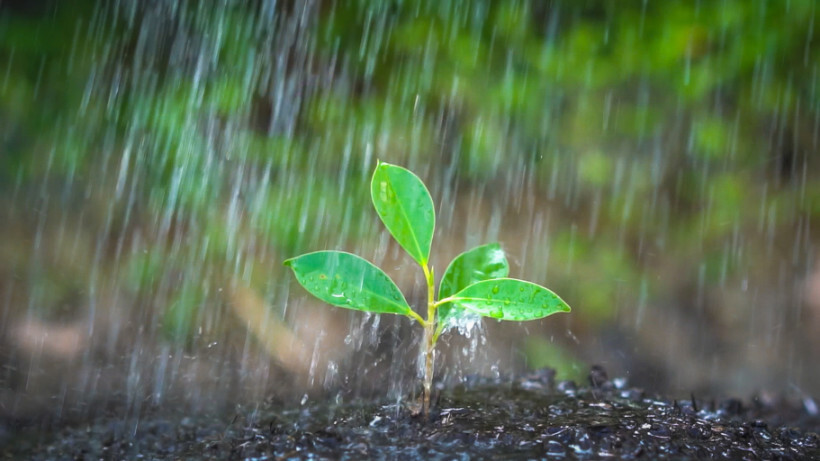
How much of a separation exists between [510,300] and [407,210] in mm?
151

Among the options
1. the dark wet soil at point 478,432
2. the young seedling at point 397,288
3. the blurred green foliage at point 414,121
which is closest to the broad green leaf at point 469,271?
the young seedling at point 397,288

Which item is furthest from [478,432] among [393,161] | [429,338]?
[393,161]

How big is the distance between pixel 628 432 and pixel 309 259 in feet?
1.28

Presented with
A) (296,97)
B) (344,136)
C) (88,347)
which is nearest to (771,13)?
(344,136)

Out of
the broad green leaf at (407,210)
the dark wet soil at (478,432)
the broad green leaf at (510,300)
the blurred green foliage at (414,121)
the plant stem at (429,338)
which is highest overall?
the blurred green foliage at (414,121)

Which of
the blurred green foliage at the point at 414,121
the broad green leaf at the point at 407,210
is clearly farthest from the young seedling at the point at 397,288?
the blurred green foliage at the point at 414,121

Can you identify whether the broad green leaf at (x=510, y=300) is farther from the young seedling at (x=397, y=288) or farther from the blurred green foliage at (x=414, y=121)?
the blurred green foliage at (x=414, y=121)

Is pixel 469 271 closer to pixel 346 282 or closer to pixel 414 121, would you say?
pixel 346 282

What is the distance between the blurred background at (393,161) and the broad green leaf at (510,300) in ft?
3.80

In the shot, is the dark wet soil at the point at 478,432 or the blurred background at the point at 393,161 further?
the blurred background at the point at 393,161

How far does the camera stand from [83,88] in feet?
6.68

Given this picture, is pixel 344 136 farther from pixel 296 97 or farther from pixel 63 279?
pixel 63 279

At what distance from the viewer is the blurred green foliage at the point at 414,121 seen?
6.34 ft

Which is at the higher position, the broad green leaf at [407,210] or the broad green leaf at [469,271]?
the broad green leaf at [407,210]
